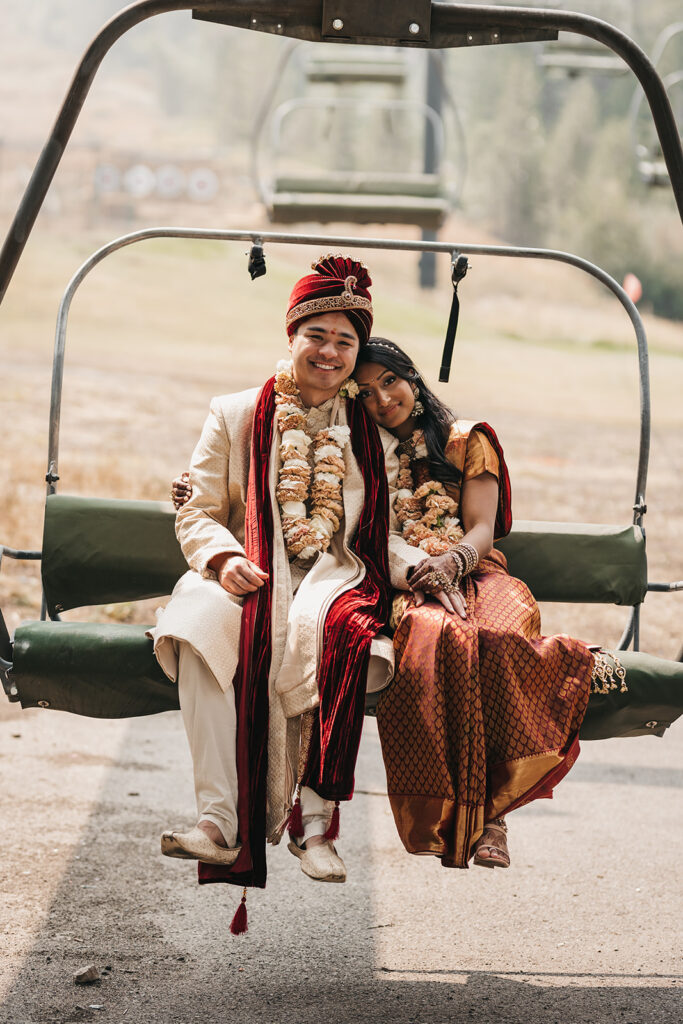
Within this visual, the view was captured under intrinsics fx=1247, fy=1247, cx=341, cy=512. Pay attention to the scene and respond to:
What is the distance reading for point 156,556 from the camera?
3.73 meters

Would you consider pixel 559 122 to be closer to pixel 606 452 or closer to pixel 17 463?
pixel 606 452

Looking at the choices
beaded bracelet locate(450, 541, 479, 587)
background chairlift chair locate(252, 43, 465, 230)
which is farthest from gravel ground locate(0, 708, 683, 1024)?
background chairlift chair locate(252, 43, 465, 230)

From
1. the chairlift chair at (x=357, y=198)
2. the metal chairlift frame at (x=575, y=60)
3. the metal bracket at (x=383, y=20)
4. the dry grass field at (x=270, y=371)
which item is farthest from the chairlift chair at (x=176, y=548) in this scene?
the metal chairlift frame at (x=575, y=60)

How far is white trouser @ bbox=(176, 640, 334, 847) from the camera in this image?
9.11ft

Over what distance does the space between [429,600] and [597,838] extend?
160cm

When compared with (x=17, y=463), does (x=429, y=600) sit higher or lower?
higher

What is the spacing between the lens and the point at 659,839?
421 cm

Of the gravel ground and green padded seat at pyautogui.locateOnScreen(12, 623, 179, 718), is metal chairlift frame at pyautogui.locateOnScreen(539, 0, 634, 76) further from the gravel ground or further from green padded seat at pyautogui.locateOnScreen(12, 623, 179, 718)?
green padded seat at pyautogui.locateOnScreen(12, 623, 179, 718)

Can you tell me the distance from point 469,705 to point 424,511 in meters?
0.65

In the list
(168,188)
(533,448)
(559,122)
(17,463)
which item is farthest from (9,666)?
(559,122)

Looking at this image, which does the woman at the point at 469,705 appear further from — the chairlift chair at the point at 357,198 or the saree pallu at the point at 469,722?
the chairlift chair at the point at 357,198

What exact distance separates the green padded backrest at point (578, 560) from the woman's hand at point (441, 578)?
738 millimetres

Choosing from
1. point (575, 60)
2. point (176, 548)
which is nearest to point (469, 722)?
point (176, 548)

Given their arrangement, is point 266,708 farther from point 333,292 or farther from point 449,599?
point 333,292
